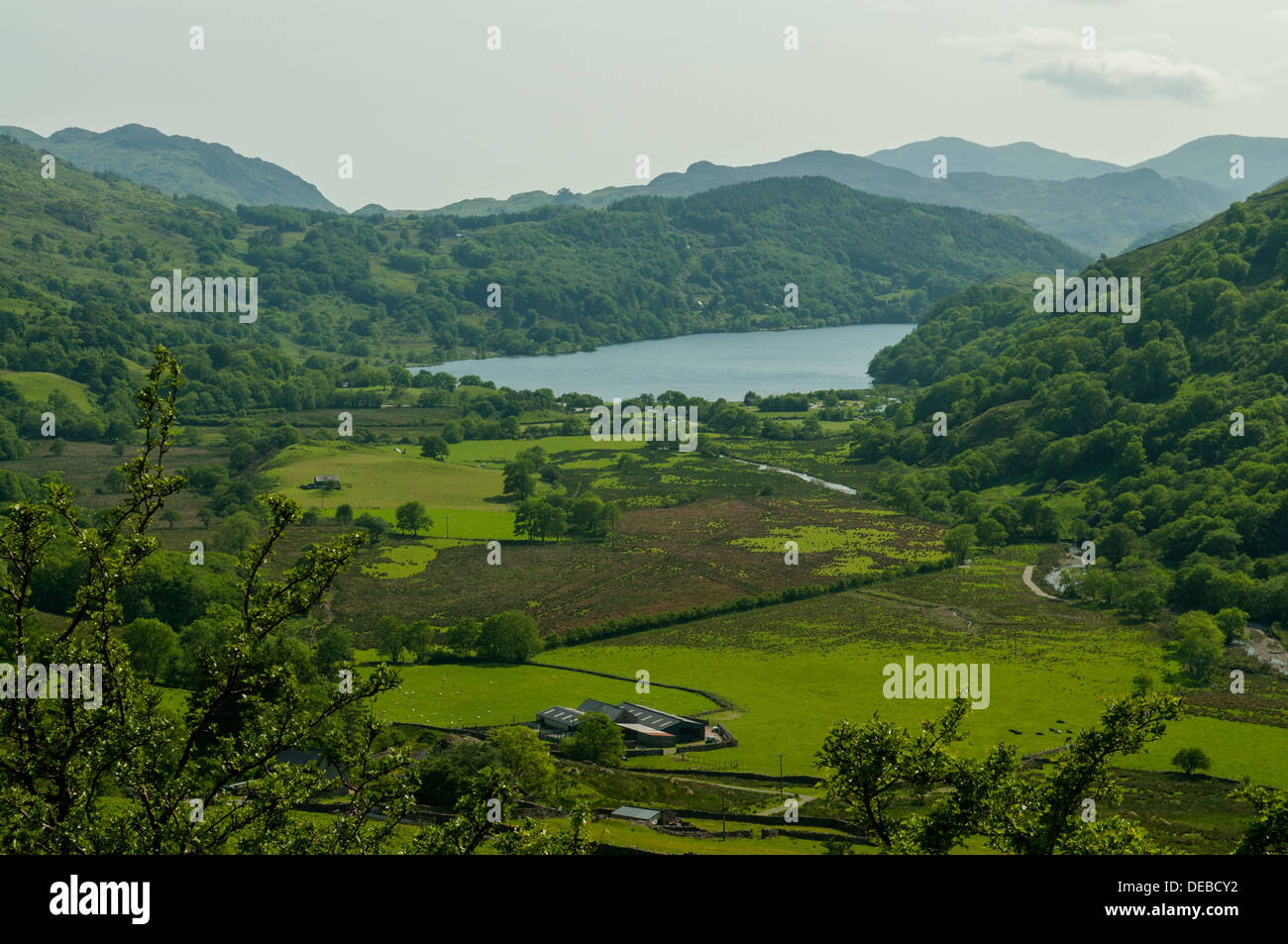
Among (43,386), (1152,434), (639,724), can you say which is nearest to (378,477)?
(43,386)

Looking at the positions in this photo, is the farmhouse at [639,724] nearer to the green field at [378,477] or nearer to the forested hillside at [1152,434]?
the forested hillside at [1152,434]

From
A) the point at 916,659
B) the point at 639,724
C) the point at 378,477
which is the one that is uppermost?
the point at 378,477

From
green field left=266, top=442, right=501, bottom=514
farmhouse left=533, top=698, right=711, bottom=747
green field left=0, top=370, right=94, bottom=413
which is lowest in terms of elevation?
farmhouse left=533, top=698, right=711, bottom=747

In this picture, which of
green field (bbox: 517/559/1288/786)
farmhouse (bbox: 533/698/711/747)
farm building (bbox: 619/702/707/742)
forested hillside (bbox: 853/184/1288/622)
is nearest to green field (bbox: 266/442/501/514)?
green field (bbox: 517/559/1288/786)

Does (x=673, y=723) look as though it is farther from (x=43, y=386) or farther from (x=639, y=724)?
(x=43, y=386)

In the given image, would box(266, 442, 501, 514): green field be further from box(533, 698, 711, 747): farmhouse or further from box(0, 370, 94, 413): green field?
box(533, 698, 711, 747): farmhouse

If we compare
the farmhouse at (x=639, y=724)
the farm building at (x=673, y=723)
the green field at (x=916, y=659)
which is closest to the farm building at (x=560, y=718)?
the farmhouse at (x=639, y=724)
